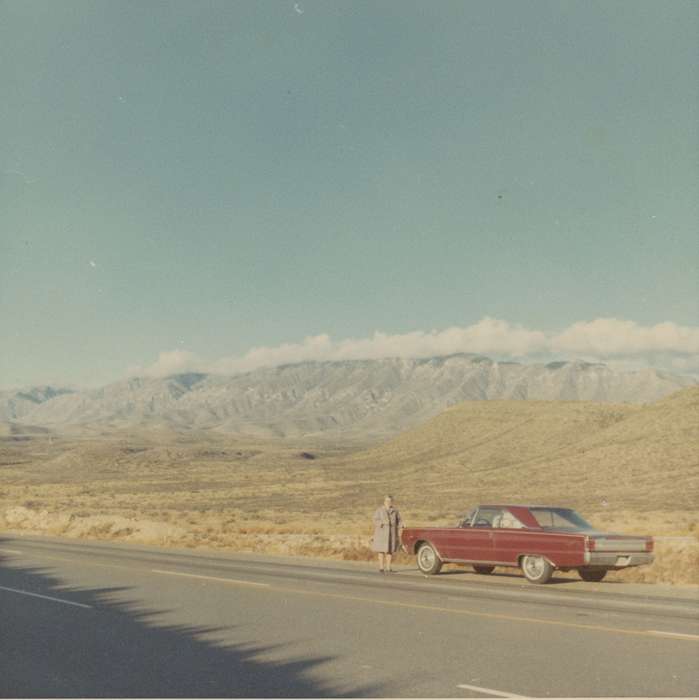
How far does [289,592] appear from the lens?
→ 52.5ft

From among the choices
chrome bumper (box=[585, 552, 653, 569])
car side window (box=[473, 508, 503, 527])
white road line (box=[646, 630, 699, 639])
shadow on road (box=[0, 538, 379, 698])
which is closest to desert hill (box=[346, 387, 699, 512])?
car side window (box=[473, 508, 503, 527])

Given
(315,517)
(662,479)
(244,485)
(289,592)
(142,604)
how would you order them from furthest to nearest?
(244,485) → (662,479) → (315,517) → (289,592) → (142,604)

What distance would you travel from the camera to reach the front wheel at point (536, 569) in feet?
59.0

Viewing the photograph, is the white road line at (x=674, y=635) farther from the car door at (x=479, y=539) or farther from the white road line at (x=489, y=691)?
the car door at (x=479, y=539)

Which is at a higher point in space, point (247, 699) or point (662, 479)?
point (662, 479)

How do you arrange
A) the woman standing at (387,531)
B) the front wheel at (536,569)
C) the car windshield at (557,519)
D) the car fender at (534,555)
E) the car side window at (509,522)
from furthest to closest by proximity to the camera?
1. the woman standing at (387,531)
2. the car side window at (509,522)
3. the car windshield at (557,519)
4. the front wheel at (536,569)
5. the car fender at (534,555)

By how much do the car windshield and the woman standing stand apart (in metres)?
3.34

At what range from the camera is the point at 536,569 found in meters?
18.2

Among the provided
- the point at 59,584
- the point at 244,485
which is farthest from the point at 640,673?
the point at 244,485

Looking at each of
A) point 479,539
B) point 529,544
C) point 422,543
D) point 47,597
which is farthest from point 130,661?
point 422,543

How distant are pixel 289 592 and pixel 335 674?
7.23 m

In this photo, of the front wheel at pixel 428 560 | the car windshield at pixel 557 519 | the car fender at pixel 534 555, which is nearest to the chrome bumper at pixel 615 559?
the car fender at pixel 534 555

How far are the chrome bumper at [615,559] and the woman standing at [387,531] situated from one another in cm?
481

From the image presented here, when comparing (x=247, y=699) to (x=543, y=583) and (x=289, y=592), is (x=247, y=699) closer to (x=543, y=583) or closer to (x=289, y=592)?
(x=289, y=592)
